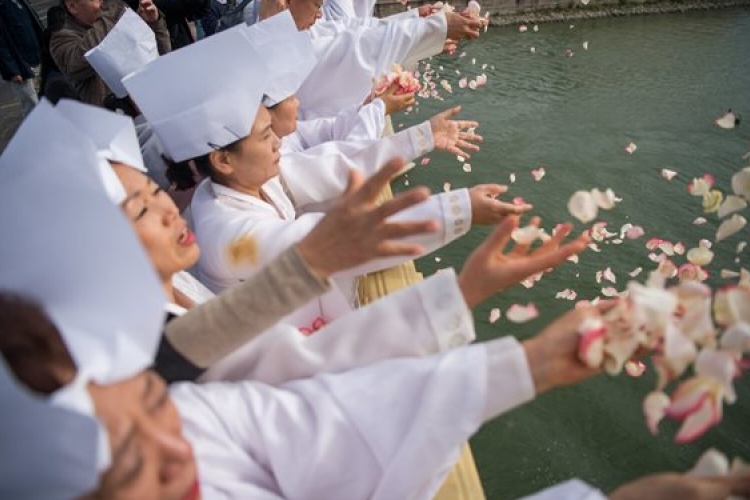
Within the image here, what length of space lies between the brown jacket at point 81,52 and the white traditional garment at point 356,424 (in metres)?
2.51

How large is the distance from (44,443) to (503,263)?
97cm

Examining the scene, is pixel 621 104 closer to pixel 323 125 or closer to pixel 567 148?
pixel 567 148

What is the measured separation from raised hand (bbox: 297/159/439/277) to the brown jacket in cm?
252

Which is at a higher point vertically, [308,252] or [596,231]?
[308,252]

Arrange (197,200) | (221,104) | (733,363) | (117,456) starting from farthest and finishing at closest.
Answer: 1. (197,200)
2. (221,104)
3. (733,363)
4. (117,456)

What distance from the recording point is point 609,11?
9.26 metres

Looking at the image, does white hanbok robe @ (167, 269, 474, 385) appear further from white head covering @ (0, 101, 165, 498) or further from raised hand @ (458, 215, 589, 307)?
white head covering @ (0, 101, 165, 498)

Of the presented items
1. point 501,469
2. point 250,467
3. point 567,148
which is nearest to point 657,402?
point 250,467

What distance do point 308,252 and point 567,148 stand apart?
12.9 feet

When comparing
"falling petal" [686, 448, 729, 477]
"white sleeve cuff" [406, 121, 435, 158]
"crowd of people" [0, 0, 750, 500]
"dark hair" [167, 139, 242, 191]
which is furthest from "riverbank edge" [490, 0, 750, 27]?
"falling petal" [686, 448, 729, 477]

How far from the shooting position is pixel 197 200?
210 centimetres

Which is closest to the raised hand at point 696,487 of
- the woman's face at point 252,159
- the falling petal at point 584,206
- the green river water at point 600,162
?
the falling petal at point 584,206

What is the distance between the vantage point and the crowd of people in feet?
2.69

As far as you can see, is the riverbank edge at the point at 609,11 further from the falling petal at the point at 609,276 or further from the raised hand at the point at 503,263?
the raised hand at the point at 503,263
